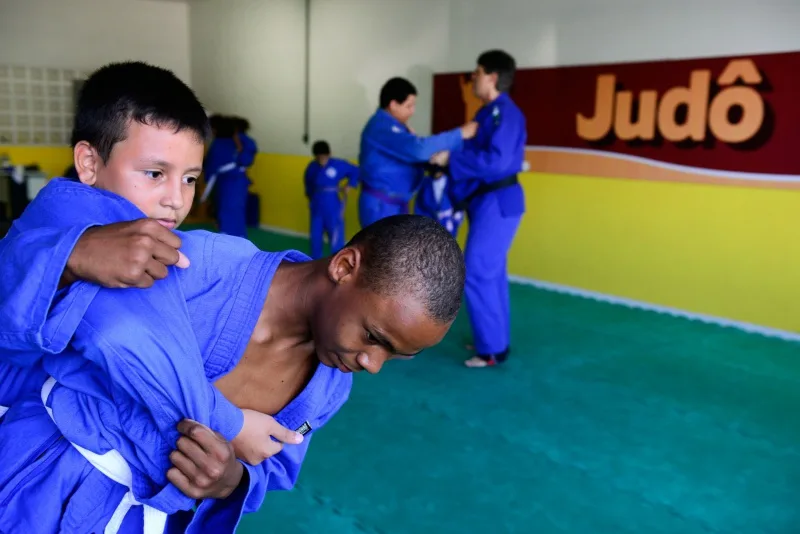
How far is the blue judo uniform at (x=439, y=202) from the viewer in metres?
4.28

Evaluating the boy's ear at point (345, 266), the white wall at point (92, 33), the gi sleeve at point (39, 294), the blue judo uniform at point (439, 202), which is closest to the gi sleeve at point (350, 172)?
the blue judo uniform at point (439, 202)

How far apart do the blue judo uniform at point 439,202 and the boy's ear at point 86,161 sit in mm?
3184

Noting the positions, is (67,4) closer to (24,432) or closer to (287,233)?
(287,233)

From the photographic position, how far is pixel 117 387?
89 cm

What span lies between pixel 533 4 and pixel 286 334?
6092mm

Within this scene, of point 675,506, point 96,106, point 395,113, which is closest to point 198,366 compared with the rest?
point 96,106

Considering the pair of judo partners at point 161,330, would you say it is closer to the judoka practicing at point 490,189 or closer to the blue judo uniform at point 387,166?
the judoka practicing at point 490,189

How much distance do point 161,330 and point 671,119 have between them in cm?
547

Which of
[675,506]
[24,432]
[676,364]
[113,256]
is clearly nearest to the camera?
[113,256]

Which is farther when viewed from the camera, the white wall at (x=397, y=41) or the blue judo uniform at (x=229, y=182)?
the blue judo uniform at (x=229, y=182)

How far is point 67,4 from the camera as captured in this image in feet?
33.7

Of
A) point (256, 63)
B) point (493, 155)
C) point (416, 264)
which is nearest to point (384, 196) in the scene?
point (493, 155)

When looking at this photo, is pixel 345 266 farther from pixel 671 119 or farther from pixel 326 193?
pixel 326 193

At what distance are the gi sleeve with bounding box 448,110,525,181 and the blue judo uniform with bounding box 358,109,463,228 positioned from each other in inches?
6.1
